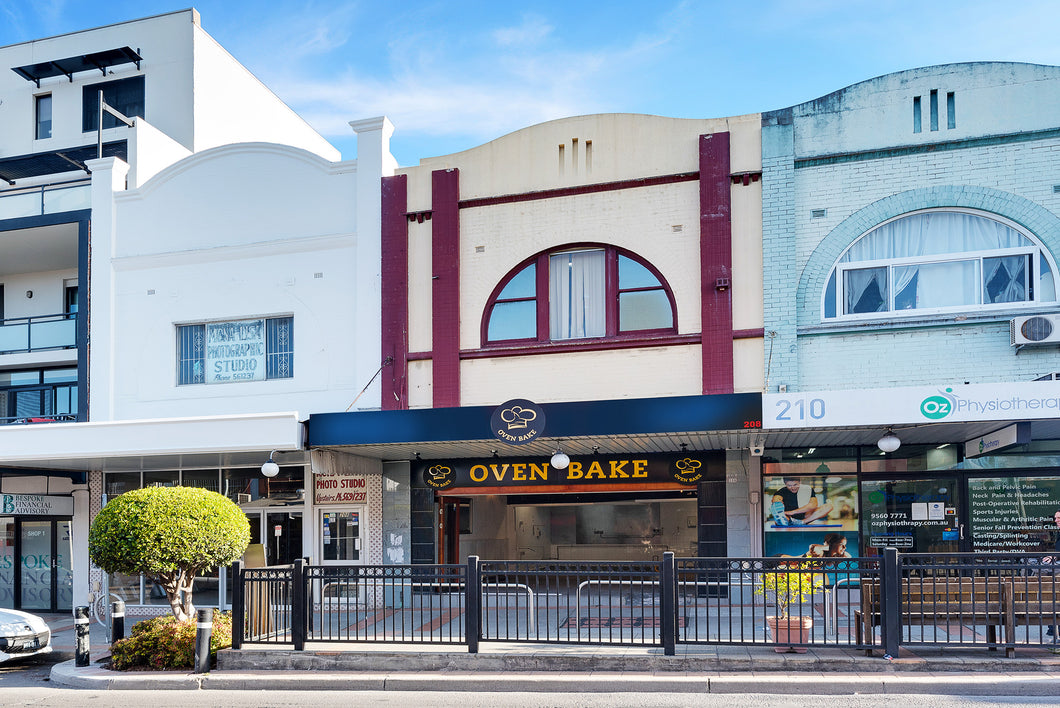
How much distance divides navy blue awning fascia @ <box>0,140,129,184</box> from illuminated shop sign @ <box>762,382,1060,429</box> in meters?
20.6

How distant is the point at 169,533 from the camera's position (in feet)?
37.9

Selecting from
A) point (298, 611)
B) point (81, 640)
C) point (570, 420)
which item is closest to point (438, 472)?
point (570, 420)

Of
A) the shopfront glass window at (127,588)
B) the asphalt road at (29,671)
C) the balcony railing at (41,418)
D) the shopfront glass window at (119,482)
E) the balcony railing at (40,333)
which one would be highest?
the balcony railing at (40,333)

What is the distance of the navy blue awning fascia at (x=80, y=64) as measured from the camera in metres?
27.2

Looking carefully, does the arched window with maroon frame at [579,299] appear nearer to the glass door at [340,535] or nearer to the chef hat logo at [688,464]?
the chef hat logo at [688,464]

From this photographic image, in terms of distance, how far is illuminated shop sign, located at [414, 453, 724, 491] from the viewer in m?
16.0

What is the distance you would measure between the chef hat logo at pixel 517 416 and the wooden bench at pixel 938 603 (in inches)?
213

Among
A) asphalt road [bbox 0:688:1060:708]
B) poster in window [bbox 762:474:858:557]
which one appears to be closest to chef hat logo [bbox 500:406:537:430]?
poster in window [bbox 762:474:858:557]

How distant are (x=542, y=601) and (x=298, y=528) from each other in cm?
556

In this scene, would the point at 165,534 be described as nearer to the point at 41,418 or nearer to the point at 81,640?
the point at 81,640

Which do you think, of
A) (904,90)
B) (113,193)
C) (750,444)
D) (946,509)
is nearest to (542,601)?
(750,444)

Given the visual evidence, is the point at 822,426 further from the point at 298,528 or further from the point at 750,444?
the point at 298,528

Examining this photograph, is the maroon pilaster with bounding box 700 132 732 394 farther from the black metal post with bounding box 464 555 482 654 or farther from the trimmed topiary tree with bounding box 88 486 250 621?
the trimmed topiary tree with bounding box 88 486 250 621

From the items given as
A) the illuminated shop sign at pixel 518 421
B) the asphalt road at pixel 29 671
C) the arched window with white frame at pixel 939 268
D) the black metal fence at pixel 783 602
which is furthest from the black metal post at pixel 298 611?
the arched window with white frame at pixel 939 268
